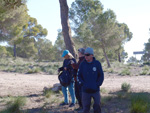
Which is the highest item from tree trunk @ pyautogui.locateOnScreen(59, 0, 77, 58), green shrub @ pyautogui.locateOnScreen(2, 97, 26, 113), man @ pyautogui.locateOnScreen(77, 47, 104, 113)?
tree trunk @ pyautogui.locateOnScreen(59, 0, 77, 58)

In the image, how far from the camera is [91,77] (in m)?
4.04

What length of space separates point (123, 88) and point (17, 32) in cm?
1728

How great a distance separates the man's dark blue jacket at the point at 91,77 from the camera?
4.01 metres

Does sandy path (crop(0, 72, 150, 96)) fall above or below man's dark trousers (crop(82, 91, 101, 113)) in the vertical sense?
below

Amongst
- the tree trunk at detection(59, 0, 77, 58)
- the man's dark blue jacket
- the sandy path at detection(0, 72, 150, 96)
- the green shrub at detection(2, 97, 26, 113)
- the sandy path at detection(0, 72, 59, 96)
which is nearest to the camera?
the man's dark blue jacket

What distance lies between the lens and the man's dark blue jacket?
401 centimetres

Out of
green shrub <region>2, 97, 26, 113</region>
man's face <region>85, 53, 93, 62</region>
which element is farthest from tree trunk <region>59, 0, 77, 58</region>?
man's face <region>85, 53, 93, 62</region>

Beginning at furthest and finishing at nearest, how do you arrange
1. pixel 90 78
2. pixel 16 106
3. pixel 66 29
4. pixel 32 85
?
pixel 32 85
pixel 66 29
pixel 16 106
pixel 90 78

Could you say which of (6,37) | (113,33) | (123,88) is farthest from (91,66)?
(113,33)

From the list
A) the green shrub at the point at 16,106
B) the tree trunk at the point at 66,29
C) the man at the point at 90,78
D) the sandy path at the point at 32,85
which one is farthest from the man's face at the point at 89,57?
the sandy path at the point at 32,85

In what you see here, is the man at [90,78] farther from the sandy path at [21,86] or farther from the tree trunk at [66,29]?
the sandy path at [21,86]

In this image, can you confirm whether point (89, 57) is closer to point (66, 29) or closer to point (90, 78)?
point (90, 78)

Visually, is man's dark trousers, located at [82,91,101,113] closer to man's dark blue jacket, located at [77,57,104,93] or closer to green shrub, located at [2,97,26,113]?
man's dark blue jacket, located at [77,57,104,93]

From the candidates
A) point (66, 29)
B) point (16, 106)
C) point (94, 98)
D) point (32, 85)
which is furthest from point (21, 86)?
point (94, 98)
